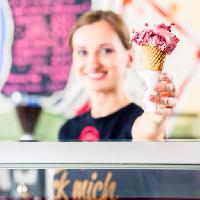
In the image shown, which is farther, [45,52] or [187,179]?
[45,52]

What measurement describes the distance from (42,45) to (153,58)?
0.33 meters

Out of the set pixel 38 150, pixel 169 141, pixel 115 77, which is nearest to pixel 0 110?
pixel 38 150

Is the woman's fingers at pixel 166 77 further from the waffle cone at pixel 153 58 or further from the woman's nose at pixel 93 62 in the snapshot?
the woman's nose at pixel 93 62

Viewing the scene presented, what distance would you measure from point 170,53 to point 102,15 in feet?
0.75

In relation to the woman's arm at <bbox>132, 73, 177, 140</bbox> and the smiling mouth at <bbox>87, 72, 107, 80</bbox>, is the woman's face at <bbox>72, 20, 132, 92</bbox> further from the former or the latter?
the woman's arm at <bbox>132, 73, 177, 140</bbox>

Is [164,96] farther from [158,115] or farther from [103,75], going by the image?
[103,75]

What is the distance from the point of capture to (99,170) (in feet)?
3.90

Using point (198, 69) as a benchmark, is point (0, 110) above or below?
below

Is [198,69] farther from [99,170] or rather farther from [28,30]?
[28,30]

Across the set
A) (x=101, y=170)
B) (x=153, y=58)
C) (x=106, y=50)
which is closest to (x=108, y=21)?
(x=106, y=50)

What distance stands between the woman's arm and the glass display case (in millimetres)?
48

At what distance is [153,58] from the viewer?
121 centimetres

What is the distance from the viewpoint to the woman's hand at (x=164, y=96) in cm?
122

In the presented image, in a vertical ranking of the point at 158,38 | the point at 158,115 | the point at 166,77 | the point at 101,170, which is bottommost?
the point at 101,170
